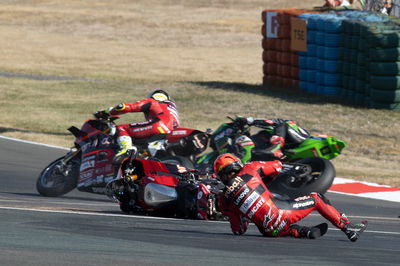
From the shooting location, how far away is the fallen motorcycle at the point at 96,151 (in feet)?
36.8

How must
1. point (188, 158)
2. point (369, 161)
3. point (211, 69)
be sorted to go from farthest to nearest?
point (211, 69) < point (369, 161) < point (188, 158)

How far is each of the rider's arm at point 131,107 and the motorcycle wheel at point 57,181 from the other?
849 mm

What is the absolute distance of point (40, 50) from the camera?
38.8 metres

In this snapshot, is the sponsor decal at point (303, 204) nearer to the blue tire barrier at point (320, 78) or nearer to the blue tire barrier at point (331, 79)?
the blue tire barrier at point (331, 79)

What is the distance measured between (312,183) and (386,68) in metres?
9.46

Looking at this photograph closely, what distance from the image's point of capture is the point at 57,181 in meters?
11.5

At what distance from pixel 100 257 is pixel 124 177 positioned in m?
3.46

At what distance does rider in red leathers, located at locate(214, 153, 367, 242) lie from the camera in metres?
7.97

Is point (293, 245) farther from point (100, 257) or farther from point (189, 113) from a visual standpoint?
point (189, 113)

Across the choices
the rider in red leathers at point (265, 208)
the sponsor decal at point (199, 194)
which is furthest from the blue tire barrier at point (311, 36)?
the rider in red leathers at point (265, 208)

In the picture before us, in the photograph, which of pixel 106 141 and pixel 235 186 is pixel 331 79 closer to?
pixel 106 141

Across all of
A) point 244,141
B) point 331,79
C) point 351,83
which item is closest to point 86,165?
point 244,141

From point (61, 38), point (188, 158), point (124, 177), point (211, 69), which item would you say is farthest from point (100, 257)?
point (61, 38)

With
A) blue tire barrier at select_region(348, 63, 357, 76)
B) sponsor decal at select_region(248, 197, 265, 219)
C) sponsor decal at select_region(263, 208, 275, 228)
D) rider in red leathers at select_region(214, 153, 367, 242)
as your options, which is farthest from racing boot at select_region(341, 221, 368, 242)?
blue tire barrier at select_region(348, 63, 357, 76)
